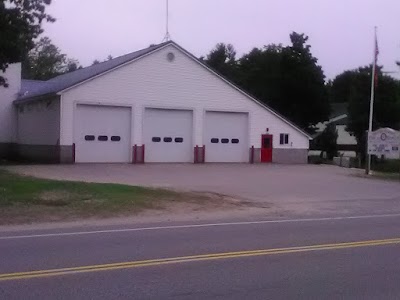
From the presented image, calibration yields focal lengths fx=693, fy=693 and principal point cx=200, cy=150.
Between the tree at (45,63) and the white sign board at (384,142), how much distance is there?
5804 cm

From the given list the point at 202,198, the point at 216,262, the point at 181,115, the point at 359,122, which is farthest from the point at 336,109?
the point at 216,262

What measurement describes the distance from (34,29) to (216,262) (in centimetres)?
2363

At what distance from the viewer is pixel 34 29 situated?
31.3 m

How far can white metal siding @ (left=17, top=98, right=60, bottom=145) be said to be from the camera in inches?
1543

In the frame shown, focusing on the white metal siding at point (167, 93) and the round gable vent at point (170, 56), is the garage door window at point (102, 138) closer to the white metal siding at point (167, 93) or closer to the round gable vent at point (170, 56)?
the white metal siding at point (167, 93)

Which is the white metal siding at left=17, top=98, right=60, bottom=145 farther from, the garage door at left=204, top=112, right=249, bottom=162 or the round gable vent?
the garage door at left=204, top=112, right=249, bottom=162

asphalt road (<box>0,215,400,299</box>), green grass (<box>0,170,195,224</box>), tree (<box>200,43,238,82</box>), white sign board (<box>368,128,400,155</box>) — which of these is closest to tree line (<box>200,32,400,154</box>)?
tree (<box>200,43,238,82</box>)

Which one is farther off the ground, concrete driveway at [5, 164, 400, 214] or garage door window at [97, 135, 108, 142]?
garage door window at [97, 135, 108, 142]

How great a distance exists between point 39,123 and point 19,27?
12.7 meters

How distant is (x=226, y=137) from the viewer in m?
44.1

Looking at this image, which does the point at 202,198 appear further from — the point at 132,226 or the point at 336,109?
the point at 336,109

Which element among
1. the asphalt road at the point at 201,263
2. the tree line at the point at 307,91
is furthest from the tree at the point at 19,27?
the tree line at the point at 307,91

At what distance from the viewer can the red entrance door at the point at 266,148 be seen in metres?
45.6

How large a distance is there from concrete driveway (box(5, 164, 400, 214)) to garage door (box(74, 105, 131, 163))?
5.74 feet
